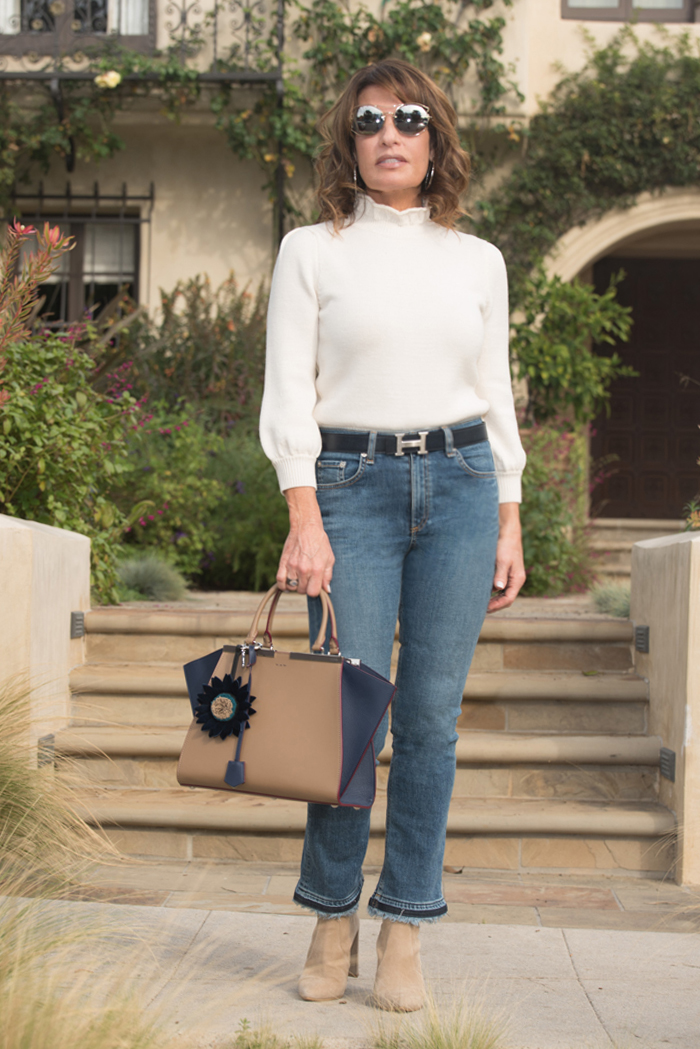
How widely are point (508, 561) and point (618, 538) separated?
6739mm

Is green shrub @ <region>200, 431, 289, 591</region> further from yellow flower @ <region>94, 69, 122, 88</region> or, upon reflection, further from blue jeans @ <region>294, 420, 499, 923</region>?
blue jeans @ <region>294, 420, 499, 923</region>

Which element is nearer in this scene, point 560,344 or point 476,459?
point 476,459

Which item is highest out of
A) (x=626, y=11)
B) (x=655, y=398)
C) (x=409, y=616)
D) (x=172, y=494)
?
(x=626, y=11)

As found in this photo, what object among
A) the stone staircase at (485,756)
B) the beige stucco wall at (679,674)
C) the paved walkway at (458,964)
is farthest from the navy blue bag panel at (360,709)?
the beige stucco wall at (679,674)

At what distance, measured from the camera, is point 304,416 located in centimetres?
198

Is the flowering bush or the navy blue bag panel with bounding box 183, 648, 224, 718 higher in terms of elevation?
the flowering bush

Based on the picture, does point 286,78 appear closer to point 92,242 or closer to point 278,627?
point 92,242

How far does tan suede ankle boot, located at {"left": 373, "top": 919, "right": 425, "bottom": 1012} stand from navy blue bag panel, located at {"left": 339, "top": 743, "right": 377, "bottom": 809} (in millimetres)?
327

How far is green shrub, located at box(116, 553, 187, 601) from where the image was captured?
552 cm

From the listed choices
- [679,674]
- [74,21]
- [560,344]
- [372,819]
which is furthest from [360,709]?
[74,21]

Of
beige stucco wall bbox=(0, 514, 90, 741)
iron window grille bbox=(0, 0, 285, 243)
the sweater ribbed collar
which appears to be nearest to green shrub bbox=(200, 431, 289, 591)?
beige stucco wall bbox=(0, 514, 90, 741)

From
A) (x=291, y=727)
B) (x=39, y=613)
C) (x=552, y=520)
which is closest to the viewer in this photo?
(x=291, y=727)

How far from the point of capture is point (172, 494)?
6102 millimetres

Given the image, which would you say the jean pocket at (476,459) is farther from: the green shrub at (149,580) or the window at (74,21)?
the window at (74,21)
